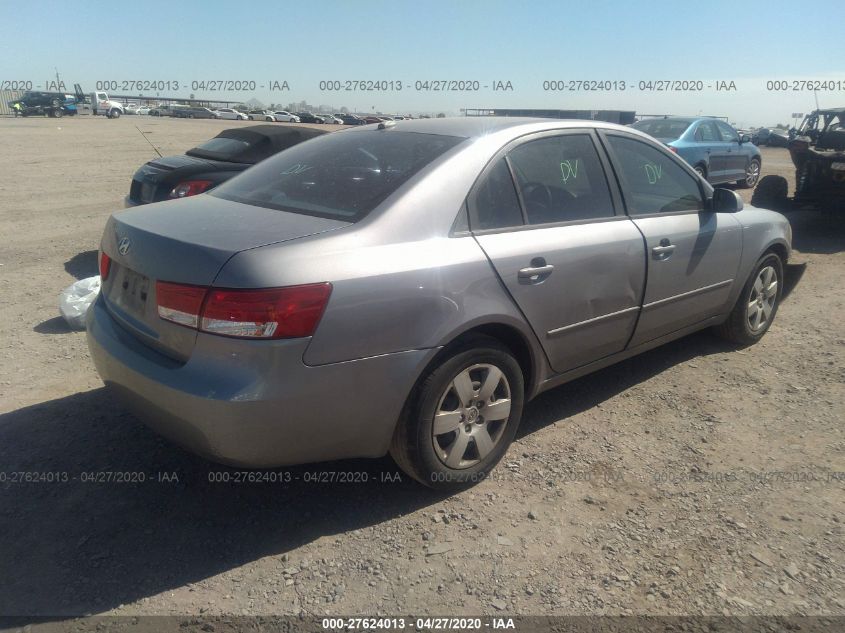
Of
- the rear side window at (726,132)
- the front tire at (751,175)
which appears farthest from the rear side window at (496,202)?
the front tire at (751,175)

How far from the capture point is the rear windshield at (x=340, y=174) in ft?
9.61

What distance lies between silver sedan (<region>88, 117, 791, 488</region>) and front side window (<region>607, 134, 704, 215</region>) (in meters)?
0.02

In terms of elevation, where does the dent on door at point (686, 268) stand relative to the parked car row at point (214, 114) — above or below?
above

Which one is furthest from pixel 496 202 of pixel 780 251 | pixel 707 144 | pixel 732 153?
pixel 732 153

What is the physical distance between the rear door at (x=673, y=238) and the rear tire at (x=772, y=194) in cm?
592

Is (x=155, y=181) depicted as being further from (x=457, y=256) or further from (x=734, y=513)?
(x=734, y=513)

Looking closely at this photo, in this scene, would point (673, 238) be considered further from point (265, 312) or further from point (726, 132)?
point (726, 132)

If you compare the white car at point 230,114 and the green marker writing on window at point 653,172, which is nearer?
the green marker writing on window at point 653,172

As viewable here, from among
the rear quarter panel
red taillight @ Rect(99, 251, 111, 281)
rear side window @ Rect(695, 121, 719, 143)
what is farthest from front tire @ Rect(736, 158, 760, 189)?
red taillight @ Rect(99, 251, 111, 281)

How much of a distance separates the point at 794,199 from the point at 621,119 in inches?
105

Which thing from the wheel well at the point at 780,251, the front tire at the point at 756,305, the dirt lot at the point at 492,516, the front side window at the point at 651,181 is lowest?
the dirt lot at the point at 492,516

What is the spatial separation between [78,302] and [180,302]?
110 inches

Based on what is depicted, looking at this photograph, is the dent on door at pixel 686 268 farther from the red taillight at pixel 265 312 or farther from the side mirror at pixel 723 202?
the red taillight at pixel 265 312

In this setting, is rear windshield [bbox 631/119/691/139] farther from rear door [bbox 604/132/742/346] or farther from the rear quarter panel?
rear door [bbox 604/132/742/346]
